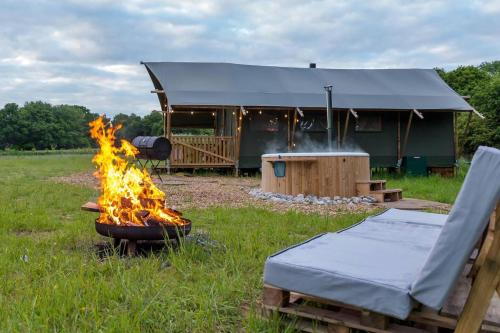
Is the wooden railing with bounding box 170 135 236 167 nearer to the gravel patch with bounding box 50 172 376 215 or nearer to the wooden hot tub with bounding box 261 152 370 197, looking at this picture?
the gravel patch with bounding box 50 172 376 215

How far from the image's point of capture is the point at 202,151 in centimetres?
1408

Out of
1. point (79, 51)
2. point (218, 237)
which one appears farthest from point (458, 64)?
point (218, 237)

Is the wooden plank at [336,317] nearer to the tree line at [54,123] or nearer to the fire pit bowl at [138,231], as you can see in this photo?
the fire pit bowl at [138,231]

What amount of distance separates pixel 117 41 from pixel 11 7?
5.04 metres

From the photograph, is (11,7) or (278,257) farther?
(11,7)

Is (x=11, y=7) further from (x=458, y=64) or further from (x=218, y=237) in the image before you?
(x=458, y=64)

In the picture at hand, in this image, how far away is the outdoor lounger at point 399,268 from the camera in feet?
5.97

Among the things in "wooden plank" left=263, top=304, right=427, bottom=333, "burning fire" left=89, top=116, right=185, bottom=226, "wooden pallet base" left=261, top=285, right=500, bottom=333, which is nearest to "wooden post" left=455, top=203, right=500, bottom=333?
"wooden pallet base" left=261, top=285, right=500, bottom=333

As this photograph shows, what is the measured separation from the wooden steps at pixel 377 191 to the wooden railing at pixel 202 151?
639cm

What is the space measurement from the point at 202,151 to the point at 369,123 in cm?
599

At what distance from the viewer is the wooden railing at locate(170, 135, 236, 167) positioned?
45.8 ft

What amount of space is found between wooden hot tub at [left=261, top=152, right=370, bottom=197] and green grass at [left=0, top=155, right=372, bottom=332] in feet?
9.25

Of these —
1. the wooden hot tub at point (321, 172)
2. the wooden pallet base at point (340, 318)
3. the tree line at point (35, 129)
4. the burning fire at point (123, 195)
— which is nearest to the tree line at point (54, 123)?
the tree line at point (35, 129)

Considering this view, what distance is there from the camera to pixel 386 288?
2029 mm
